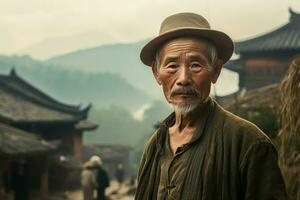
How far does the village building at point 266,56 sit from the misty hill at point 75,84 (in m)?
100

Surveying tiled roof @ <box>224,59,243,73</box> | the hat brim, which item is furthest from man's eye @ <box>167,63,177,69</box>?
tiled roof @ <box>224,59,243,73</box>

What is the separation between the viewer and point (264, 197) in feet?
7.30

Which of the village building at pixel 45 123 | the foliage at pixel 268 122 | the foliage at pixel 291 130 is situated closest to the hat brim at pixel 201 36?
the foliage at pixel 291 130

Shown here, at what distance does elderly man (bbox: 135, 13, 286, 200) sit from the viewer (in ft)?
7.39

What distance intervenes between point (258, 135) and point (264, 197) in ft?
0.82

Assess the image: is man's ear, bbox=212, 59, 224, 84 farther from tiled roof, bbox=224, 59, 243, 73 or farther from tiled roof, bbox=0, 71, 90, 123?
tiled roof, bbox=224, 59, 243, 73

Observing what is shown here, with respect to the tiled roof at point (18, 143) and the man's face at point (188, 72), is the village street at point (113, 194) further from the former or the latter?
the man's face at point (188, 72)

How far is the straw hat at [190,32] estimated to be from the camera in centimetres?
244

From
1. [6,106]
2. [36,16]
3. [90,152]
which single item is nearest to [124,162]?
[90,152]

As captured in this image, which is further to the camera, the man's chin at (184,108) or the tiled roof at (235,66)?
the tiled roof at (235,66)

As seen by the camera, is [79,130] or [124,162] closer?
[79,130]

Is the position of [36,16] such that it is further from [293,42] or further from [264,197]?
[264,197]

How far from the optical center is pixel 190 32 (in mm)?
2449

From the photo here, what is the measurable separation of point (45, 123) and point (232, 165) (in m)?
23.8
